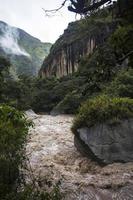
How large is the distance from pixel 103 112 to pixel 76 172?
246 centimetres

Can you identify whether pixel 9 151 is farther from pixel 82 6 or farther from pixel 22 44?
pixel 22 44

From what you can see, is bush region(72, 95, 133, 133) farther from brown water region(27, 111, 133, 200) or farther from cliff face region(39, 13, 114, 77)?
cliff face region(39, 13, 114, 77)

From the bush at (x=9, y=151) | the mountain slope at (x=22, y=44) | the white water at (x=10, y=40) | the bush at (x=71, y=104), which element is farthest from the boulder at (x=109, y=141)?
the white water at (x=10, y=40)

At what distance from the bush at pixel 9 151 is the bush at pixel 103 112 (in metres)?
4.13

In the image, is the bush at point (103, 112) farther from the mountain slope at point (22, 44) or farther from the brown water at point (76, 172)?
the mountain slope at point (22, 44)

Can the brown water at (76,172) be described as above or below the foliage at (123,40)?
below

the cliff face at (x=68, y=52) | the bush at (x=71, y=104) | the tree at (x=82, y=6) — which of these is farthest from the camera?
the cliff face at (x=68, y=52)

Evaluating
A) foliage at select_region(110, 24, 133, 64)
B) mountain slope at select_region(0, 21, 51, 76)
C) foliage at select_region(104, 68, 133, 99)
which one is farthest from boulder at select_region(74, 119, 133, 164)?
mountain slope at select_region(0, 21, 51, 76)

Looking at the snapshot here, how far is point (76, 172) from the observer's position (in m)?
13.1

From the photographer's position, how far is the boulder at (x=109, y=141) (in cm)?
1343

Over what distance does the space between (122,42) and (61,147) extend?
8.67 m

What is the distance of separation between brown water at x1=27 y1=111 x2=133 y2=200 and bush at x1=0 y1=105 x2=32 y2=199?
1074mm

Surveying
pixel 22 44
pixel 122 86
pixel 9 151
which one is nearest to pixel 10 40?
pixel 22 44

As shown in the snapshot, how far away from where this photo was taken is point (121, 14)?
8195 mm
